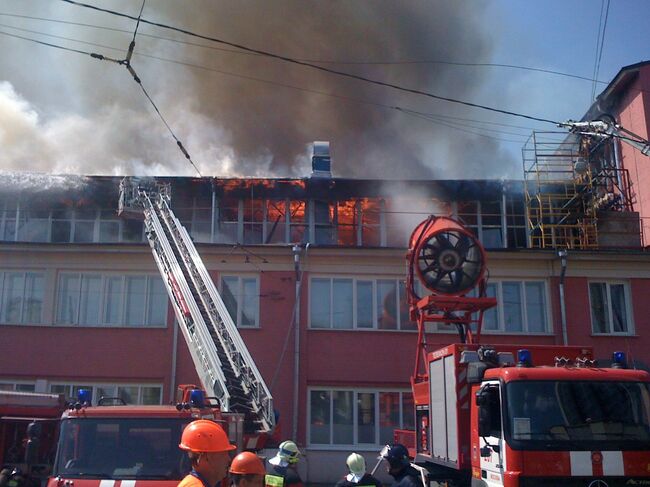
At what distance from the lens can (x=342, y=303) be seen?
16.1 m

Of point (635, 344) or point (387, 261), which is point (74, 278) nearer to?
point (387, 261)

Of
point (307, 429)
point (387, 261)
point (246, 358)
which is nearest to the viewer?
point (246, 358)

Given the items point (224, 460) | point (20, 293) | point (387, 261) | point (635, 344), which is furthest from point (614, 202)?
point (224, 460)

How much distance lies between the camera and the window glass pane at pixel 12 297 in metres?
16.1

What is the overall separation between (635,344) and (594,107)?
30.4 feet

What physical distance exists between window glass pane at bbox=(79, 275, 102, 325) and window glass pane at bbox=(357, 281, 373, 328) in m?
6.34

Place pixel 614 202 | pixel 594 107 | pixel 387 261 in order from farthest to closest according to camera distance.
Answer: pixel 594 107 → pixel 614 202 → pixel 387 261

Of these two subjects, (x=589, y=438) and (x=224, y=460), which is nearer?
(x=224, y=460)

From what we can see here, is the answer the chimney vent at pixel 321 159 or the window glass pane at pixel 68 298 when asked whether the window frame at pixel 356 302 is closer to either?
the chimney vent at pixel 321 159

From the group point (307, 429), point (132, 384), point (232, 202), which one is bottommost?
point (307, 429)

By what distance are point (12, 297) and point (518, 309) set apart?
12457 mm

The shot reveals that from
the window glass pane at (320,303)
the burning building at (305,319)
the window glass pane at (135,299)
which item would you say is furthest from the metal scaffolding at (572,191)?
the window glass pane at (135,299)

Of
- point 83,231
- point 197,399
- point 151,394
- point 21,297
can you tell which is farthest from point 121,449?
point 83,231

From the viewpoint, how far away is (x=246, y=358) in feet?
30.5
